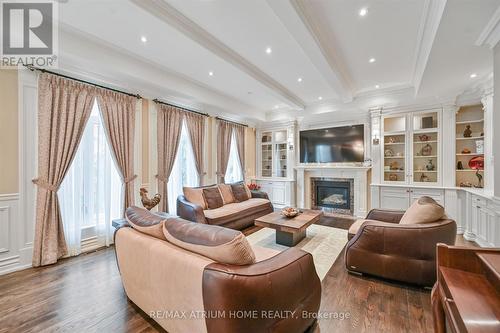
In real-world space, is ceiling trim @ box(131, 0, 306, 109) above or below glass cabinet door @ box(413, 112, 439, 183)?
above

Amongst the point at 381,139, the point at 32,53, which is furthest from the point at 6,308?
→ the point at 381,139

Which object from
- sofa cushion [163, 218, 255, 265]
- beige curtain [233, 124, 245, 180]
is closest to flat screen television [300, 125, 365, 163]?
beige curtain [233, 124, 245, 180]

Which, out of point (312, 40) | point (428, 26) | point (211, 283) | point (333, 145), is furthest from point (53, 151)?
point (333, 145)

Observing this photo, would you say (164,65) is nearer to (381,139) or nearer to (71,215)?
(71,215)

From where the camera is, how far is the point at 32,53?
272 cm

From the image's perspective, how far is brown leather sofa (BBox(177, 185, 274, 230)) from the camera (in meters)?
3.65

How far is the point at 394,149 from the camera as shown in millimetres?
5121

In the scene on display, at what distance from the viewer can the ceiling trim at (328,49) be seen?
2307 millimetres

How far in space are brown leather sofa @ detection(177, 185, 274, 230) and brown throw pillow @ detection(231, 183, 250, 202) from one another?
0.12m

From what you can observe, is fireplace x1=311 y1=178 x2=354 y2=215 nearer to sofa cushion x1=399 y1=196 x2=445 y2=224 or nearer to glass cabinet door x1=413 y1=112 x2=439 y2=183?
glass cabinet door x1=413 y1=112 x2=439 y2=183

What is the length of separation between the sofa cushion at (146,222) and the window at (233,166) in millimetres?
4062

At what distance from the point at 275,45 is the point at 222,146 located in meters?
3.18

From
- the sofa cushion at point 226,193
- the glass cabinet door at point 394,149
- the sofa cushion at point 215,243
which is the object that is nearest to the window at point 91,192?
the sofa cushion at point 226,193

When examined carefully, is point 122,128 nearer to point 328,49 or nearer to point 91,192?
point 91,192
